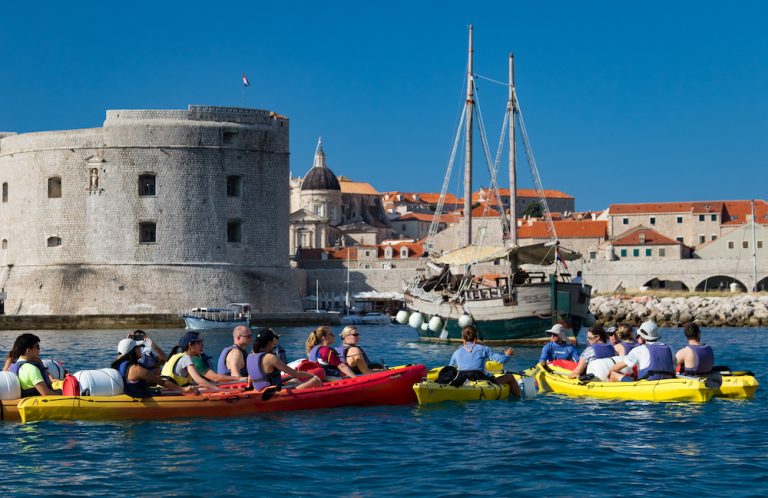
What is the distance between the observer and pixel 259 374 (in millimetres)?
14320

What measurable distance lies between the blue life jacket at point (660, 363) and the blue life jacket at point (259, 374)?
4.68m

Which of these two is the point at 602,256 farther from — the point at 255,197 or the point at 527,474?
the point at 527,474

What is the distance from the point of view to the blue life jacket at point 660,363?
15.3 metres

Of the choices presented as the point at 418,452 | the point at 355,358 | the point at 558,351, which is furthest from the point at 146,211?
the point at 418,452

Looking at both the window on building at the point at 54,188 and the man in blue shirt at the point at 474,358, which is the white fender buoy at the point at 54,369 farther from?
the window on building at the point at 54,188

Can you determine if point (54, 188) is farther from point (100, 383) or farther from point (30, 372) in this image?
point (100, 383)

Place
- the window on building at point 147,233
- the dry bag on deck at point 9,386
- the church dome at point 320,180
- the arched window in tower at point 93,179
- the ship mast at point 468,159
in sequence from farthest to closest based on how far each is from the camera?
the church dome at point 320,180, the window on building at point 147,233, the arched window in tower at point 93,179, the ship mast at point 468,159, the dry bag on deck at point 9,386

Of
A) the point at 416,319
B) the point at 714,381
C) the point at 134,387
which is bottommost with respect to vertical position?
the point at 714,381

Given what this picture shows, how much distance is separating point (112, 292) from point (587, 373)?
105ft

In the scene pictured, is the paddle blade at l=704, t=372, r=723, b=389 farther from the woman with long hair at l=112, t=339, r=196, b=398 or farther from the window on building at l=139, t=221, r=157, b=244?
the window on building at l=139, t=221, r=157, b=244

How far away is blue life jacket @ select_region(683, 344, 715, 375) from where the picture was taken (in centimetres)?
1537

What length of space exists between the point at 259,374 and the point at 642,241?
62.7 meters

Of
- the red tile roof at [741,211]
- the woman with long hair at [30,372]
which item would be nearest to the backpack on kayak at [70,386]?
the woman with long hair at [30,372]

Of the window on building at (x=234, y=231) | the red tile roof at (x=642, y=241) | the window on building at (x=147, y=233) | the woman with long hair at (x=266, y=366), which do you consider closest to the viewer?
the woman with long hair at (x=266, y=366)
